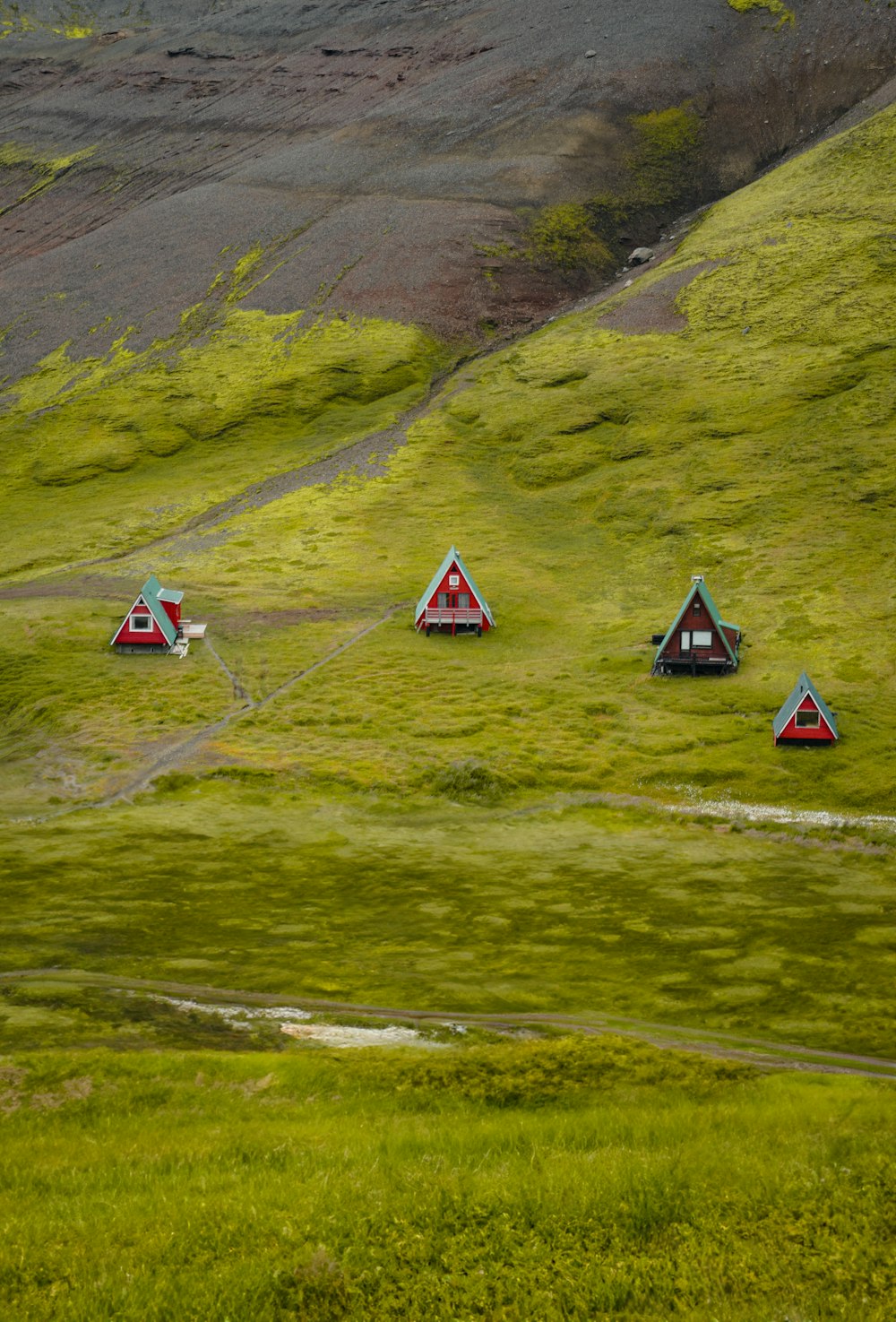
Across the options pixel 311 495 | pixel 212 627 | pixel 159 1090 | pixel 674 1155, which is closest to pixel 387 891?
pixel 159 1090

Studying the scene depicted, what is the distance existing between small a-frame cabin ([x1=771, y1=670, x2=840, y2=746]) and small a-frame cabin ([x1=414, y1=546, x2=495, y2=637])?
31.6 meters

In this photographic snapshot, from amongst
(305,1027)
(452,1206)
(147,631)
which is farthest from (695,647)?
(452,1206)

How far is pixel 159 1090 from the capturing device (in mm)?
27891

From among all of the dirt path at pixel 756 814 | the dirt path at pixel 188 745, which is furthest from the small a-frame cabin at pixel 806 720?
the dirt path at pixel 188 745

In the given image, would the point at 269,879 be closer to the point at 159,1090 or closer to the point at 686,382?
the point at 159,1090

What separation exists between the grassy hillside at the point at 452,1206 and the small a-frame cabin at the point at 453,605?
6830cm

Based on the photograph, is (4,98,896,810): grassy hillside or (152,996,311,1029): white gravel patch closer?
(152,996,311,1029): white gravel patch

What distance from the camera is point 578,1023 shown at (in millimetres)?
36000

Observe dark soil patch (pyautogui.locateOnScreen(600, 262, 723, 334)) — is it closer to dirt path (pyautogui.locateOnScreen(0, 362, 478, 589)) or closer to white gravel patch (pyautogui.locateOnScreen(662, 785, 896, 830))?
dirt path (pyautogui.locateOnScreen(0, 362, 478, 589))

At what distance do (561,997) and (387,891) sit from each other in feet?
48.0

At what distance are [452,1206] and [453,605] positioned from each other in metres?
76.7

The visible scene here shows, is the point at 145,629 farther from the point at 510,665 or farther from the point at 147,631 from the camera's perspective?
the point at 510,665

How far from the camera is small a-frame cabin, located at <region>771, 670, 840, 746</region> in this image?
6856 cm

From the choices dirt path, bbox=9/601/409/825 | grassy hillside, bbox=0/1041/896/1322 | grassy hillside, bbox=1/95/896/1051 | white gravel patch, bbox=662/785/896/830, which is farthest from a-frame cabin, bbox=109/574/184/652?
grassy hillside, bbox=0/1041/896/1322
